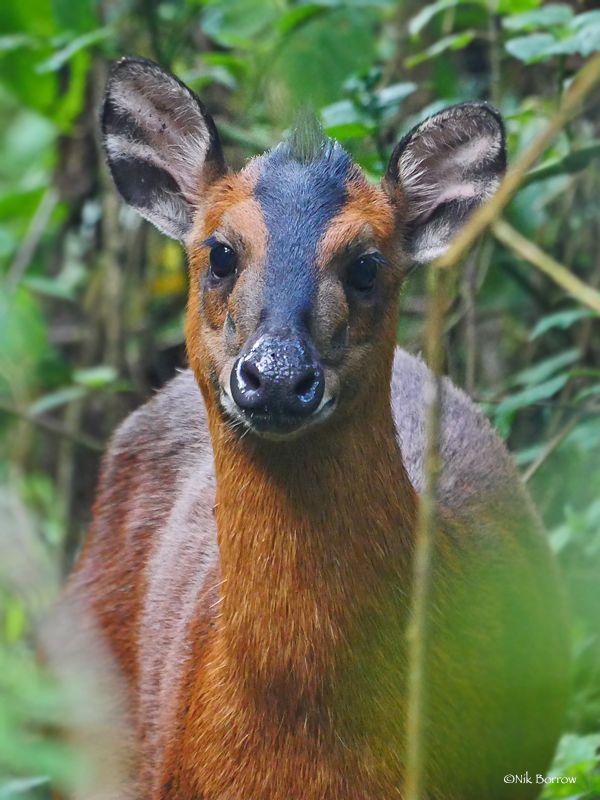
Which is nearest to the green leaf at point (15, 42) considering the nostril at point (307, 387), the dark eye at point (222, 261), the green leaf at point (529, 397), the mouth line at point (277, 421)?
the green leaf at point (529, 397)

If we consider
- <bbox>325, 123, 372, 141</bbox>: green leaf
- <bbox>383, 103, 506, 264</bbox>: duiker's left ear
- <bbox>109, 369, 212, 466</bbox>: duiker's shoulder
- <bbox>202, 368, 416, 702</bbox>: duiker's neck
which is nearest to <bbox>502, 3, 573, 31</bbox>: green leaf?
<bbox>325, 123, 372, 141</bbox>: green leaf

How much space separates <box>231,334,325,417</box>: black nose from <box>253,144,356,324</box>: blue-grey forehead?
0.14 meters

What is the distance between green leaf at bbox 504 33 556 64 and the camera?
4.79 m

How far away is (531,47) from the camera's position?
4863mm

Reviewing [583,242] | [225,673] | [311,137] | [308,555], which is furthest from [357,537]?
[583,242]

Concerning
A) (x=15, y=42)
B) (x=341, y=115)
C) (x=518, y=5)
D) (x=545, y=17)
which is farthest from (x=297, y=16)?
(x=15, y=42)

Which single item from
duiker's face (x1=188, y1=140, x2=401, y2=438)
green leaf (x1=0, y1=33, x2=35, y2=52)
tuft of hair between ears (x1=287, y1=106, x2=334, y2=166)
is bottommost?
duiker's face (x1=188, y1=140, x2=401, y2=438)

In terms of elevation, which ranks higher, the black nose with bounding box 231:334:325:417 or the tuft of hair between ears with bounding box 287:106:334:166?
the tuft of hair between ears with bounding box 287:106:334:166

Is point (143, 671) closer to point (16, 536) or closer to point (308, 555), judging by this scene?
point (308, 555)

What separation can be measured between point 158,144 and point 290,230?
3.01 feet

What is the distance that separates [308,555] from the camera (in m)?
3.44

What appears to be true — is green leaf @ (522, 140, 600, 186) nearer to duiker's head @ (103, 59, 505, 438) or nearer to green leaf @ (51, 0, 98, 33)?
duiker's head @ (103, 59, 505, 438)

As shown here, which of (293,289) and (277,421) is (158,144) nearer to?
(293,289)

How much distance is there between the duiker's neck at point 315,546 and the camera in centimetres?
342
